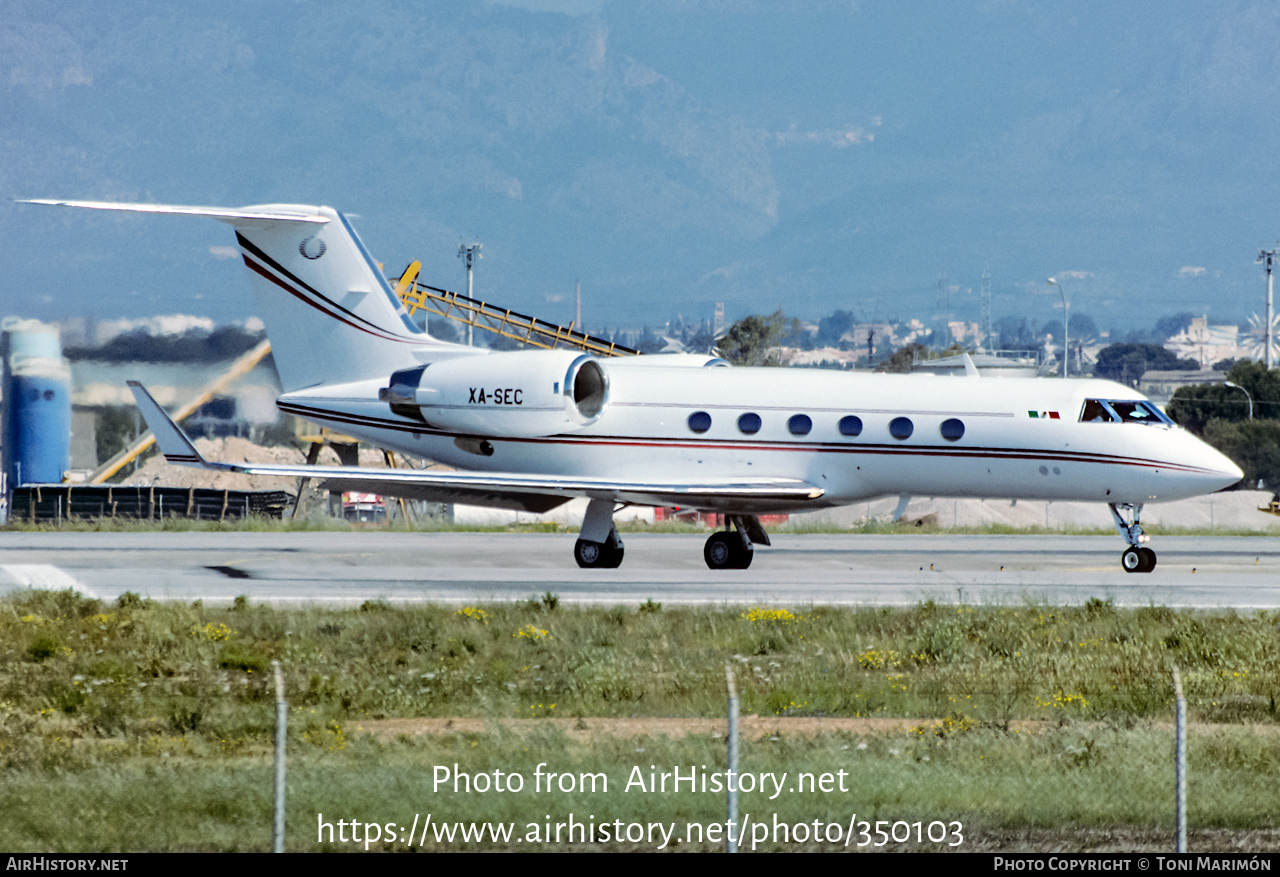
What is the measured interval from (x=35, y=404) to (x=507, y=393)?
170 feet

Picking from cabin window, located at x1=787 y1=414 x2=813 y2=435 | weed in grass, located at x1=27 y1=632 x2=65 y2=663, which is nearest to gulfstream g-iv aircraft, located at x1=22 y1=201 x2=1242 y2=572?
cabin window, located at x1=787 y1=414 x2=813 y2=435

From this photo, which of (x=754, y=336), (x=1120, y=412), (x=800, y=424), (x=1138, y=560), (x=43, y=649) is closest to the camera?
(x=43, y=649)

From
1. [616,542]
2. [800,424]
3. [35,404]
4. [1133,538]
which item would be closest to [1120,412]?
[1133,538]

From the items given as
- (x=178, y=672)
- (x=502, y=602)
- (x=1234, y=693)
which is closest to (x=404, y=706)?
(x=178, y=672)

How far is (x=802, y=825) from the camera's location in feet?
33.5

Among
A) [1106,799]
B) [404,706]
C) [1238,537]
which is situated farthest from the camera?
[1238,537]

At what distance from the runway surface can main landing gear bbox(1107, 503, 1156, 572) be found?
0.85 feet

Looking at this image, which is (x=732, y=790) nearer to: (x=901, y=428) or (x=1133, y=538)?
(x=901, y=428)

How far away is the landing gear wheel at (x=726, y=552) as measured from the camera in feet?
90.4

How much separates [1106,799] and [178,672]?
9978 millimetres

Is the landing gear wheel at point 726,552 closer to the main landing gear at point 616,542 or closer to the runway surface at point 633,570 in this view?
the main landing gear at point 616,542

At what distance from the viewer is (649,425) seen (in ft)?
87.7

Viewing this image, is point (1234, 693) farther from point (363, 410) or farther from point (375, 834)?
point (363, 410)

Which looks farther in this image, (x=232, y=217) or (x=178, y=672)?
Answer: (x=232, y=217)
